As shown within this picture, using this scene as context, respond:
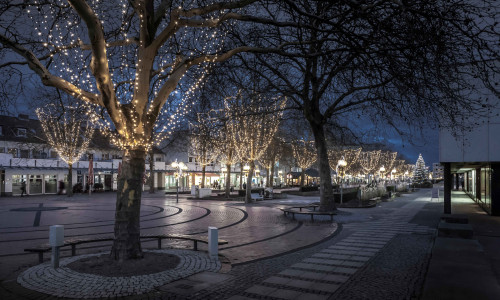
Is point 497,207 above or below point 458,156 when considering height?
below

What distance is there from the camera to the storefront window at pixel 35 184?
1642 inches

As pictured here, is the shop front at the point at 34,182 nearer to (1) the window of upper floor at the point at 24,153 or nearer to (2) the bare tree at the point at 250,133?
(1) the window of upper floor at the point at 24,153

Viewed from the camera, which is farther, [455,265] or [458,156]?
[458,156]

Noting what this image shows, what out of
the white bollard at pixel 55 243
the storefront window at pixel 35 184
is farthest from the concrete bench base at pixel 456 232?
the storefront window at pixel 35 184

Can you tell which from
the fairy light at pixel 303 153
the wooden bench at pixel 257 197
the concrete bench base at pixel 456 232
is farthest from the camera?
the fairy light at pixel 303 153

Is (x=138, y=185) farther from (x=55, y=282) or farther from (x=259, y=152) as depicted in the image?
(x=259, y=152)

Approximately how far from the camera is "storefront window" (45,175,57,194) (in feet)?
143

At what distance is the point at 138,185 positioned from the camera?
8.11m

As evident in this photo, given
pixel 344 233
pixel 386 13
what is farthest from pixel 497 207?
pixel 386 13

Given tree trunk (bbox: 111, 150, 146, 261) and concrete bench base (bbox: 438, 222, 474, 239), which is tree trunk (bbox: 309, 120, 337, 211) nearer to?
concrete bench base (bbox: 438, 222, 474, 239)

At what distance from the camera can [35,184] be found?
42219mm

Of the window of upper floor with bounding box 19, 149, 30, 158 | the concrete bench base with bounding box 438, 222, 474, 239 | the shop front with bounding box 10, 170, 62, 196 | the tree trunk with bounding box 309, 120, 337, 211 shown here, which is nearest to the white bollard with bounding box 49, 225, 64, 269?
the concrete bench base with bounding box 438, 222, 474, 239

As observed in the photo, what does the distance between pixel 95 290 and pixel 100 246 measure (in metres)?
4.93

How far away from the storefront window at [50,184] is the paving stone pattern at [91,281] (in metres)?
40.1
